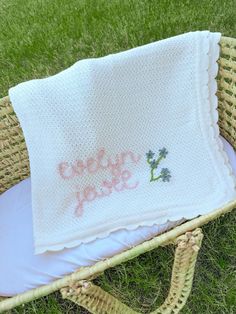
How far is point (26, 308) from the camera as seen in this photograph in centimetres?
131

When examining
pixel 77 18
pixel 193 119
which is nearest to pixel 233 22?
pixel 77 18

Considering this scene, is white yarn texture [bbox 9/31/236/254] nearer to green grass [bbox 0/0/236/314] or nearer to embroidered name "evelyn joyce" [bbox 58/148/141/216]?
embroidered name "evelyn joyce" [bbox 58/148/141/216]

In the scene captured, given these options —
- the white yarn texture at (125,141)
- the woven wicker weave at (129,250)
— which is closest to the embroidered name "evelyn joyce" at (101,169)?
the white yarn texture at (125,141)

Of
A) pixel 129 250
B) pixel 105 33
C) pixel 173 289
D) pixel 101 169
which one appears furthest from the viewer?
pixel 105 33

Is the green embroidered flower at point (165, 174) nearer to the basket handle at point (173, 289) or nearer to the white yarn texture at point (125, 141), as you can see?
the white yarn texture at point (125, 141)

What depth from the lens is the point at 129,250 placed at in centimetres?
98

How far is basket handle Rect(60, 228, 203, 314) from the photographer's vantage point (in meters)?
0.96

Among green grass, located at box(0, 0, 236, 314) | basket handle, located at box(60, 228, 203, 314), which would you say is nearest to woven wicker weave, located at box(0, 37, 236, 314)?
basket handle, located at box(60, 228, 203, 314)

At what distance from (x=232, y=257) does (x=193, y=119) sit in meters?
0.40

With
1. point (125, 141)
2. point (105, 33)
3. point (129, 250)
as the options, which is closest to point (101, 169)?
point (125, 141)

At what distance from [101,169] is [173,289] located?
0.35m

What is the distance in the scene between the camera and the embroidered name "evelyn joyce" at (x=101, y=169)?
3.97 ft

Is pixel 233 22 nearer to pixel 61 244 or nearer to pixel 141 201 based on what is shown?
pixel 141 201

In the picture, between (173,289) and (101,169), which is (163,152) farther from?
(173,289)
